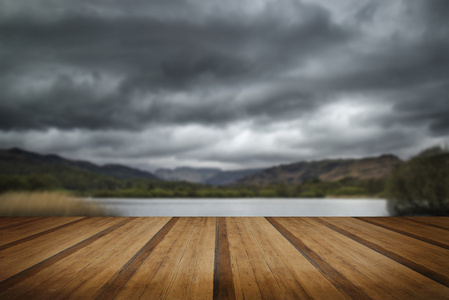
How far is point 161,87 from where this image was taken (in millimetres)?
9203

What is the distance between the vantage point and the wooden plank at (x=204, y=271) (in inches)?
57.2

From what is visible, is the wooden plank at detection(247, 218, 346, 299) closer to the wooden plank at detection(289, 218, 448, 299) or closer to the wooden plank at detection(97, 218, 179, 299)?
the wooden plank at detection(289, 218, 448, 299)

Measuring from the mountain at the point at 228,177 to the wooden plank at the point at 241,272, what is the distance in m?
9.60

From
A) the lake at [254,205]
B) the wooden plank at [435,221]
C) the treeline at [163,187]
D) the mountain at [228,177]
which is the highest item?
the mountain at [228,177]

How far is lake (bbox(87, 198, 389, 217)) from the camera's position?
32.9 feet

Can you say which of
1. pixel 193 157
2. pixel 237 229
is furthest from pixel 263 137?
pixel 237 229

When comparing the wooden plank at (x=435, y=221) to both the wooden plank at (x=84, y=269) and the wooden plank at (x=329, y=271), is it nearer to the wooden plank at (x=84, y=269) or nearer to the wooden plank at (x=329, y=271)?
the wooden plank at (x=329, y=271)

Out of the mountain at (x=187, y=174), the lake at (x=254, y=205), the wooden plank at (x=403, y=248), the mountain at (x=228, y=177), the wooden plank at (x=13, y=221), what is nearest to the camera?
the wooden plank at (x=403, y=248)

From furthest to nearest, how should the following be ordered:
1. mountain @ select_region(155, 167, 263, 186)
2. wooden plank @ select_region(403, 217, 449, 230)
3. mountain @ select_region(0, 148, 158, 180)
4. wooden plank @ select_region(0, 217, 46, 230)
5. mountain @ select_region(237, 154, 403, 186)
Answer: mountain @ select_region(155, 167, 263, 186), mountain @ select_region(237, 154, 403, 186), mountain @ select_region(0, 148, 158, 180), wooden plank @ select_region(403, 217, 449, 230), wooden plank @ select_region(0, 217, 46, 230)

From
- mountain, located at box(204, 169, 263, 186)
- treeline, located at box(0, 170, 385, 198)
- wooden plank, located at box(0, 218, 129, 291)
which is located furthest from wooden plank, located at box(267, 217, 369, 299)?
mountain, located at box(204, 169, 263, 186)

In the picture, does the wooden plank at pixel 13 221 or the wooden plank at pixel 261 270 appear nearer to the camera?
the wooden plank at pixel 261 270

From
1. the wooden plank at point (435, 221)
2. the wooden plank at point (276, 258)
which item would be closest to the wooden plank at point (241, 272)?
the wooden plank at point (276, 258)

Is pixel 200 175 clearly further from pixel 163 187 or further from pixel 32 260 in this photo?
pixel 32 260

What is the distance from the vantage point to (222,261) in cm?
198
